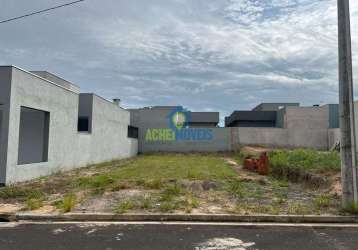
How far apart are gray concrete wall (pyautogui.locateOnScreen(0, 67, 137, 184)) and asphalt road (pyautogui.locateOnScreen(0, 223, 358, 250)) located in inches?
229

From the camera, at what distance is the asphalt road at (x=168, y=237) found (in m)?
5.38

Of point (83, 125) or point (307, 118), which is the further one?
point (307, 118)

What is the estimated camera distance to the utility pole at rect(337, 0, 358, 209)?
756 cm

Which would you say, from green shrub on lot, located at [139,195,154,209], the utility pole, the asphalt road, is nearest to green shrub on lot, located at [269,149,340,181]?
the utility pole

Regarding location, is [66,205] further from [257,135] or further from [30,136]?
[257,135]

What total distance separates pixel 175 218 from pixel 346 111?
459 cm

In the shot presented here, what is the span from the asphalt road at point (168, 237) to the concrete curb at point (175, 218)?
1.37 ft

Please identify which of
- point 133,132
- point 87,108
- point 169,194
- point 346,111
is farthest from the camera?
point 133,132

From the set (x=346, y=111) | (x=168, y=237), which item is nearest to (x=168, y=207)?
(x=168, y=237)


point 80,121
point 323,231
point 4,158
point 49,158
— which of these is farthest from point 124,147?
point 323,231

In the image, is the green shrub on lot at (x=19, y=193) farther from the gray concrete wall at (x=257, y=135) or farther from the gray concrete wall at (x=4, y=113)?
the gray concrete wall at (x=257, y=135)

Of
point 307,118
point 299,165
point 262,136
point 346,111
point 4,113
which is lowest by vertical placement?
point 299,165

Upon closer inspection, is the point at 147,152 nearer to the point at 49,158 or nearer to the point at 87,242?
the point at 49,158

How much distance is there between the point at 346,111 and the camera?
766cm
